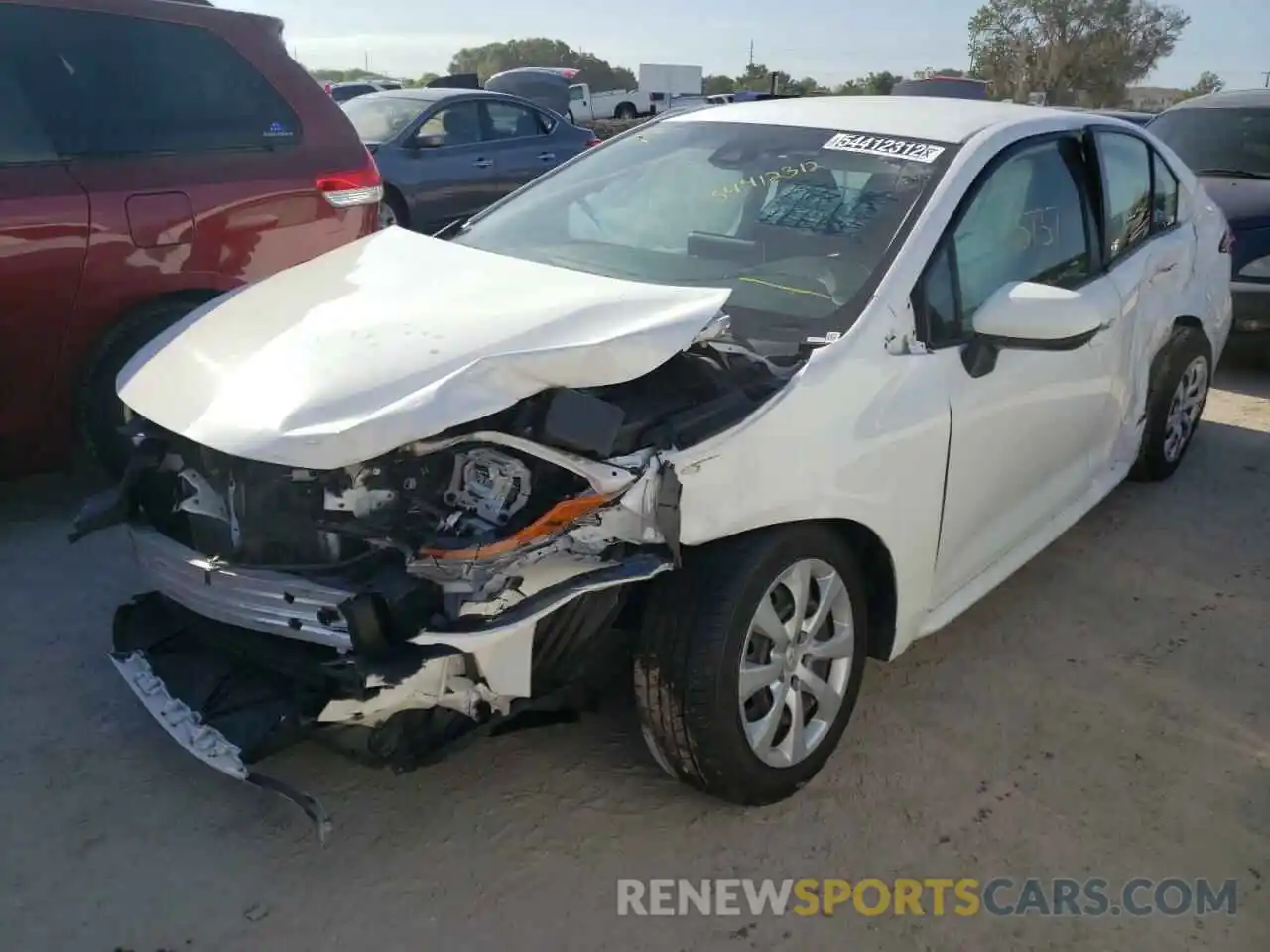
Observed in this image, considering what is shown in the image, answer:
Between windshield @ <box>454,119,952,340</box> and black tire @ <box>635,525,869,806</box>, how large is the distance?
24.9 inches

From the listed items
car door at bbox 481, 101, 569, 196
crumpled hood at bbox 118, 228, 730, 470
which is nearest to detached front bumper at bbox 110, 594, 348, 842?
crumpled hood at bbox 118, 228, 730, 470

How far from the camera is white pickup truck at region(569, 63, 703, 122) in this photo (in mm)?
26812

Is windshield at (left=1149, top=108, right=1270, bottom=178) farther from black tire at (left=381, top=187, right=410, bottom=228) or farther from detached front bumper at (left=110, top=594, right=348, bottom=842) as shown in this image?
detached front bumper at (left=110, top=594, right=348, bottom=842)

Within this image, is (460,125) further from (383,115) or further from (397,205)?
(397,205)

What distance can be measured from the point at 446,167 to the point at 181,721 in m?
8.21

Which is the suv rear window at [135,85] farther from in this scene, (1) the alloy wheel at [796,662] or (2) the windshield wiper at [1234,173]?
(2) the windshield wiper at [1234,173]

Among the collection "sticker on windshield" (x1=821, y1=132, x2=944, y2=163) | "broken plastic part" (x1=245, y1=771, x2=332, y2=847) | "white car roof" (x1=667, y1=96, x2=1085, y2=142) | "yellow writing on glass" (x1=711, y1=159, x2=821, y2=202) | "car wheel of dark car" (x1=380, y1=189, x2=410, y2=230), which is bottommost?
"broken plastic part" (x1=245, y1=771, x2=332, y2=847)

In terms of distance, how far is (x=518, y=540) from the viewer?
225 centimetres

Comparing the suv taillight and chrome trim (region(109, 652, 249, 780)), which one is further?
the suv taillight

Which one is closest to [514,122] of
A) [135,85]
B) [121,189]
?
[135,85]

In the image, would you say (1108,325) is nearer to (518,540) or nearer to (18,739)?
(518,540)

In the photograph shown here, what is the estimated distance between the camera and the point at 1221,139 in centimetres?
796

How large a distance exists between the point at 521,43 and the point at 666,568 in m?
79.3

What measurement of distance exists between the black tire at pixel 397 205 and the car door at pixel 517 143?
96cm
